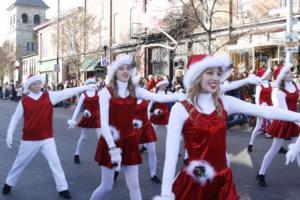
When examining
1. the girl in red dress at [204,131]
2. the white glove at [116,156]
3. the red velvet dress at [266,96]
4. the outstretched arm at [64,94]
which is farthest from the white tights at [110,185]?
the red velvet dress at [266,96]

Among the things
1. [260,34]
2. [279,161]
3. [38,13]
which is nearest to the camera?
[279,161]

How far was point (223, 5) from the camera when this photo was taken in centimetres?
2466

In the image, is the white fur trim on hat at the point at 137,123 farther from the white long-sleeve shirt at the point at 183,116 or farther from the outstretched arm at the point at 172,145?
the outstretched arm at the point at 172,145

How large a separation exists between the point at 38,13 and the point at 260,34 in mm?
76008

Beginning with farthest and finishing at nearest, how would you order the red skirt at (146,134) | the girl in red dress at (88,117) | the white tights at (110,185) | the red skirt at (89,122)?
the red skirt at (89,122)
the girl in red dress at (88,117)
the red skirt at (146,134)
the white tights at (110,185)

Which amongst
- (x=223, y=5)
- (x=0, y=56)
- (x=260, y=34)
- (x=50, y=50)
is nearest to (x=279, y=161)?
(x=260, y=34)

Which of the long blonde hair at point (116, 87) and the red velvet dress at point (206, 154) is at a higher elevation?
the long blonde hair at point (116, 87)

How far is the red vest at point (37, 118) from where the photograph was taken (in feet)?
22.8

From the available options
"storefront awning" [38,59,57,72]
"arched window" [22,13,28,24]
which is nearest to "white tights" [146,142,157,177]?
"storefront awning" [38,59,57,72]

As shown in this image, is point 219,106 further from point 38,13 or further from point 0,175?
point 38,13

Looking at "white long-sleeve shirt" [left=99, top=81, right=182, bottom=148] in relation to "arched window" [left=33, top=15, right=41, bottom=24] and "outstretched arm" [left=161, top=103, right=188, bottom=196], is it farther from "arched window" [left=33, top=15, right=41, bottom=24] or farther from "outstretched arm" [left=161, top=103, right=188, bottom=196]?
"arched window" [left=33, top=15, right=41, bottom=24]

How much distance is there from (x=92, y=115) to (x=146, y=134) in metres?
2.24

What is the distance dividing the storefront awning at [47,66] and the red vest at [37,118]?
46594 millimetres

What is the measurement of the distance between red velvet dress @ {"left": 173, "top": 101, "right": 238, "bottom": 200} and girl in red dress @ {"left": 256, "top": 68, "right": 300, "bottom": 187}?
13.4 feet
